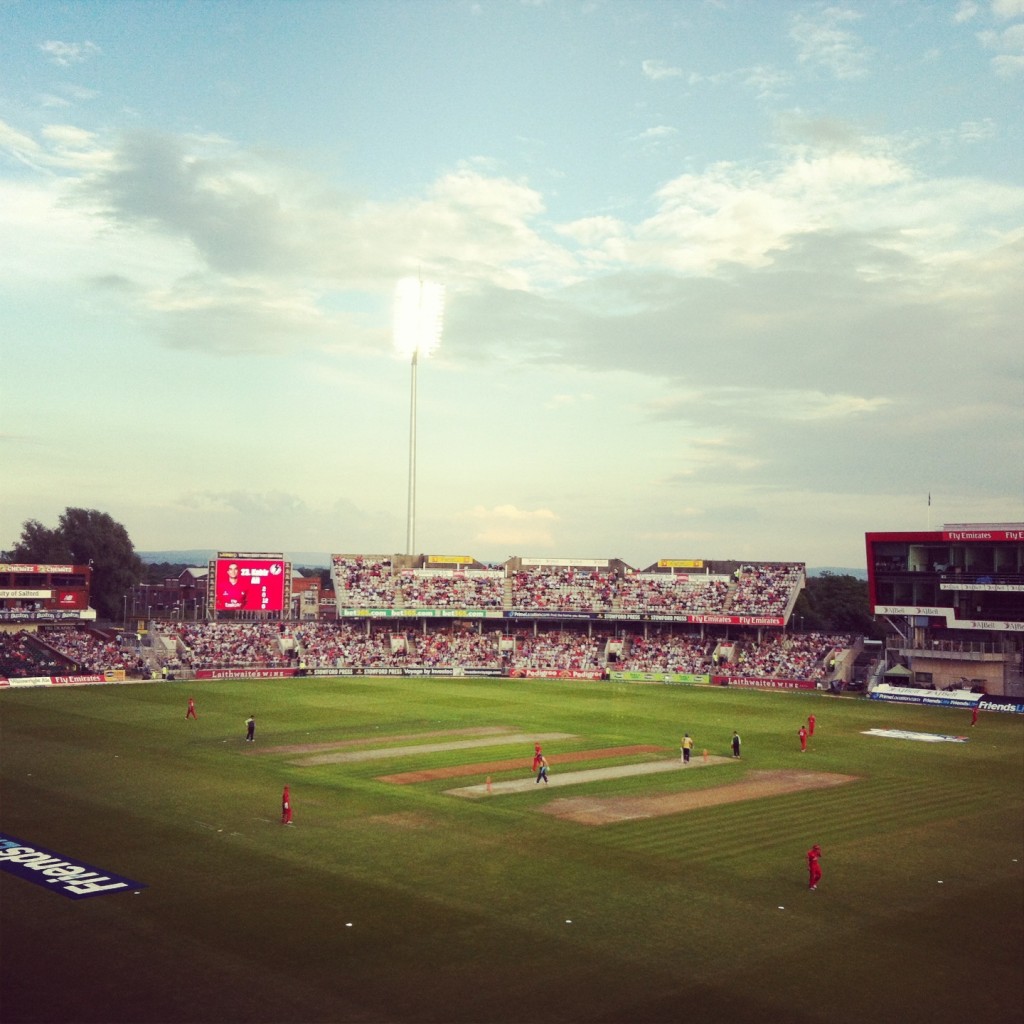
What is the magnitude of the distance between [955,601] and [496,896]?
54.6 metres

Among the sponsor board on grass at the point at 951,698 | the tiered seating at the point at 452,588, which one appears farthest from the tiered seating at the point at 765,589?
the tiered seating at the point at 452,588

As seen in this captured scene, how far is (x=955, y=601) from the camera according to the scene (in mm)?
70312

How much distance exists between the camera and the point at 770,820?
33344 mm

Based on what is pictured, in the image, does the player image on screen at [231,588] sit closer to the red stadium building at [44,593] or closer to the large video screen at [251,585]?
the large video screen at [251,585]

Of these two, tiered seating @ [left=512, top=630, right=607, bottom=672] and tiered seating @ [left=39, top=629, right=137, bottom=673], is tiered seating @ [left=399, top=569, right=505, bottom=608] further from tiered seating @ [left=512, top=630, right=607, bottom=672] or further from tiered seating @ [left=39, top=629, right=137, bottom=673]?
tiered seating @ [left=39, top=629, right=137, bottom=673]

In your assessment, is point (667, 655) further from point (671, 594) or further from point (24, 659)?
point (24, 659)

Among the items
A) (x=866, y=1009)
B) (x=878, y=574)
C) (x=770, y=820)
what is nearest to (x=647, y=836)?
A: (x=770, y=820)

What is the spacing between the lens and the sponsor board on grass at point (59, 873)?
80.7 feet

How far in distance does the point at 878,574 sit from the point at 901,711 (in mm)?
11415

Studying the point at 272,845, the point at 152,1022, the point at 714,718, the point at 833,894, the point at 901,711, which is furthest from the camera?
the point at 901,711

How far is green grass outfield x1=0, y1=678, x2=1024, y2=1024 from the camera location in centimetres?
1872

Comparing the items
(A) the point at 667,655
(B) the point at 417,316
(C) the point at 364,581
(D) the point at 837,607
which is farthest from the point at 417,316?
(D) the point at 837,607

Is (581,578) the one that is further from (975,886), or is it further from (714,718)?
(975,886)

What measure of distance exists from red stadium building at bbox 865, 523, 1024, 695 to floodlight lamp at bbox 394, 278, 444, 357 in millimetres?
39036
